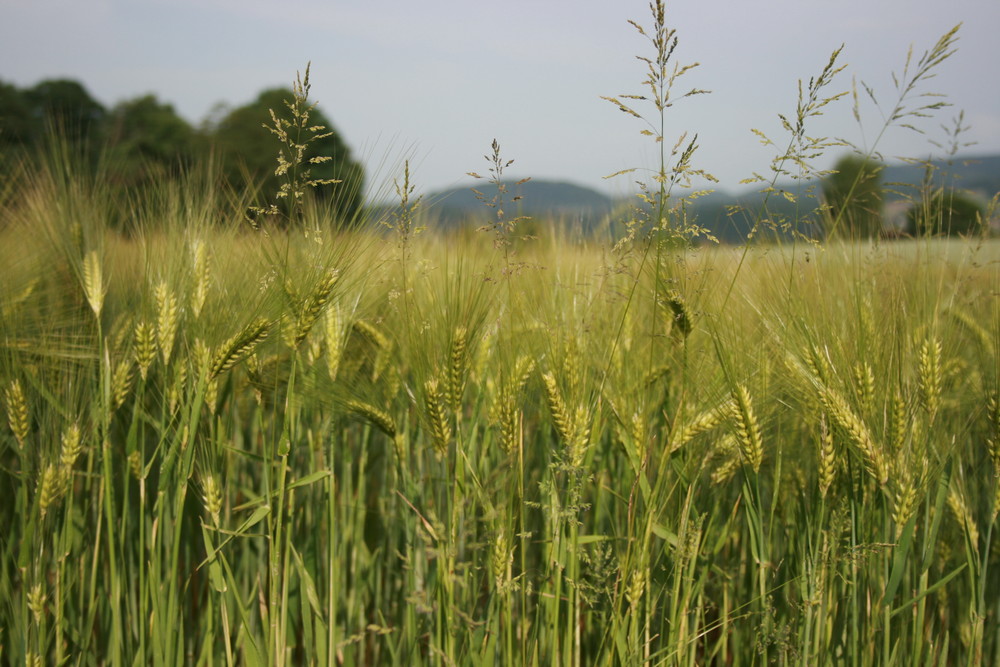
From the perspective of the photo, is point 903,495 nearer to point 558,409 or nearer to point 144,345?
point 558,409

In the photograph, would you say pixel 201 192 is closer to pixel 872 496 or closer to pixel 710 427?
pixel 710 427

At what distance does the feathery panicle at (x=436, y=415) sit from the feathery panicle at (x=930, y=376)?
37.0 inches

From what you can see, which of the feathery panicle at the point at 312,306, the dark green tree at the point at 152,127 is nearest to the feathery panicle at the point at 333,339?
the feathery panicle at the point at 312,306

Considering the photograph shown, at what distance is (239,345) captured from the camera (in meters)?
1.46

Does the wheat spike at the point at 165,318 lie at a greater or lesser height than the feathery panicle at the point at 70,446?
greater

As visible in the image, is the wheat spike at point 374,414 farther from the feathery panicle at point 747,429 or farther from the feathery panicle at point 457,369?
the feathery panicle at point 747,429

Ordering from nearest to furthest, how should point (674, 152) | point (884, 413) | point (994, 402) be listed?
point (674, 152)
point (884, 413)
point (994, 402)

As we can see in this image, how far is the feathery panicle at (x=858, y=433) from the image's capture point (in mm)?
1377

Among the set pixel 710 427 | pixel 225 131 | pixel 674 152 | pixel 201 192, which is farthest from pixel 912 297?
pixel 225 131

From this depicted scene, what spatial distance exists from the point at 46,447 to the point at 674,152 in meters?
1.38

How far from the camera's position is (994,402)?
1.52m

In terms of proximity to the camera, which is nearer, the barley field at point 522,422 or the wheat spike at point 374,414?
the barley field at point 522,422

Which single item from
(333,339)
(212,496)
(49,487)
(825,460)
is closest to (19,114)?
(49,487)

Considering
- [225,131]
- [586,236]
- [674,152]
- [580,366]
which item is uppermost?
[225,131]
